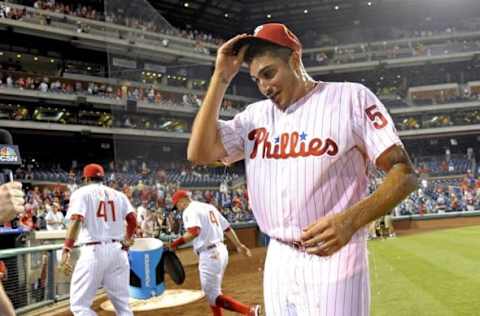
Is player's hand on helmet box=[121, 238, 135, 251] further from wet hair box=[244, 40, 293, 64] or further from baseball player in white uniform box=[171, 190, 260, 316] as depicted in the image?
wet hair box=[244, 40, 293, 64]

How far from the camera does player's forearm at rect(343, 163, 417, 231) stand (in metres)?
1.87

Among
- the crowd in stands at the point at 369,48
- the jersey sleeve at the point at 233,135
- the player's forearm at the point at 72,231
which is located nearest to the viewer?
the jersey sleeve at the point at 233,135

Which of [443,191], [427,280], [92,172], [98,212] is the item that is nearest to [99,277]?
[98,212]

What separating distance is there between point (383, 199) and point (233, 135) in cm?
83

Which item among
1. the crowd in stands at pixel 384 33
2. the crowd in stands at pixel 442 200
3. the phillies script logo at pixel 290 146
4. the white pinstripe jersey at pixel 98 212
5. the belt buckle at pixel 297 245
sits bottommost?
the crowd in stands at pixel 442 200

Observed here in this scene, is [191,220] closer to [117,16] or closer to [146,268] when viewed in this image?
[146,268]

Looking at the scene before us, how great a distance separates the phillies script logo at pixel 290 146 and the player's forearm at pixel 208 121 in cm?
21

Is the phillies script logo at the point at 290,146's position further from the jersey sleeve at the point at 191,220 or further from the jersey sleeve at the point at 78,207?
the jersey sleeve at the point at 191,220

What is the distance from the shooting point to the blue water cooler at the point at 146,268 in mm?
7348

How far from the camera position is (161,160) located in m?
17.1

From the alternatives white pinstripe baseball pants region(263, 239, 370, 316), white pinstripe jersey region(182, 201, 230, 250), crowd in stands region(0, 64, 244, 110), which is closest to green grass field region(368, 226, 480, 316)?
white pinstripe jersey region(182, 201, 230, 250)

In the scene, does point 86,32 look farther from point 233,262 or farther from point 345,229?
point 345,229

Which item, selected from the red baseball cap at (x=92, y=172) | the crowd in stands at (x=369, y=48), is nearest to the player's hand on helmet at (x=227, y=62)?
the red baseball cap at (x=92, y=172)

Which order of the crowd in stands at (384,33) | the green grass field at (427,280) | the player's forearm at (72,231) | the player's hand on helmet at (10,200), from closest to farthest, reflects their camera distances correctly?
1. the player's hand on helmet at (10,200)
2. the player's forearm at (72,231)
3. the green grass field at (427,280)
4. the crowd in stands at (384,33)
